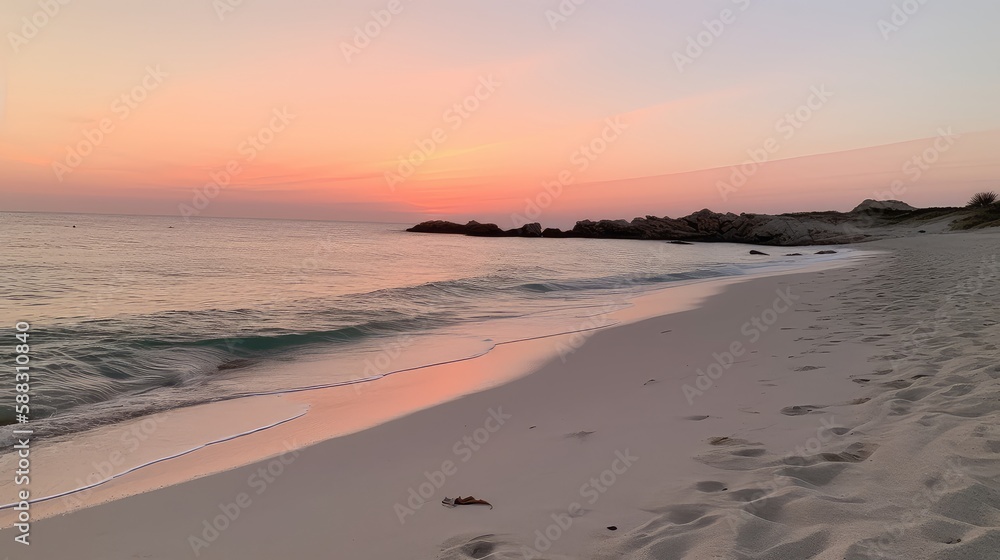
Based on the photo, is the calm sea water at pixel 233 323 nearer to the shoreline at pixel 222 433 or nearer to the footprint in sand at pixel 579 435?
the shoreline at pixel 222 433

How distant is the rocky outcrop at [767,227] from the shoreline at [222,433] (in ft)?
167

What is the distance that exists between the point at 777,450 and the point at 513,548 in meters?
1.81

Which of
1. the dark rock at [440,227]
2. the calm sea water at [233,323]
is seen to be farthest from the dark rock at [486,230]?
the calm sea water at [233,323]

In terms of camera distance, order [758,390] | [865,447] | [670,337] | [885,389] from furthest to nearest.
→ [670,337] → [758,390] → [885,389] → [865,447]

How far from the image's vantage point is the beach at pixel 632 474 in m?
2.39

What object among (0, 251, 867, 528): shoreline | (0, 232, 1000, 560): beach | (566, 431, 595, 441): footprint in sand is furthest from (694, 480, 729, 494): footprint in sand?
(0, 251, 867, 528): shoreline

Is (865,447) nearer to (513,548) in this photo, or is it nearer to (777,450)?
(777,450)

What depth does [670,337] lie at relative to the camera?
8711mm

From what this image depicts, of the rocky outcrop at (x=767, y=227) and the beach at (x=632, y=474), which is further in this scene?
the rocky outcrop at (x=767, y=227)

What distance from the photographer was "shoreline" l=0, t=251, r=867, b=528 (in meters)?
3.75

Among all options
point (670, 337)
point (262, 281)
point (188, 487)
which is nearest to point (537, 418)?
point (188, 487)

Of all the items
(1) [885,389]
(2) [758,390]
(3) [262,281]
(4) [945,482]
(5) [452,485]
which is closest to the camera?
(4) [945,482]

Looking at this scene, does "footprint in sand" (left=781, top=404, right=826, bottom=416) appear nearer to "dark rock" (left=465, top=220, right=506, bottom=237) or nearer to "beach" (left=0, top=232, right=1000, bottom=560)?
"beach" (left=0, top=232, right=1000, bottom=560)

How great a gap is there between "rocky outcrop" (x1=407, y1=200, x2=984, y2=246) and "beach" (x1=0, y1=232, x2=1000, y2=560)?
50590 mm
